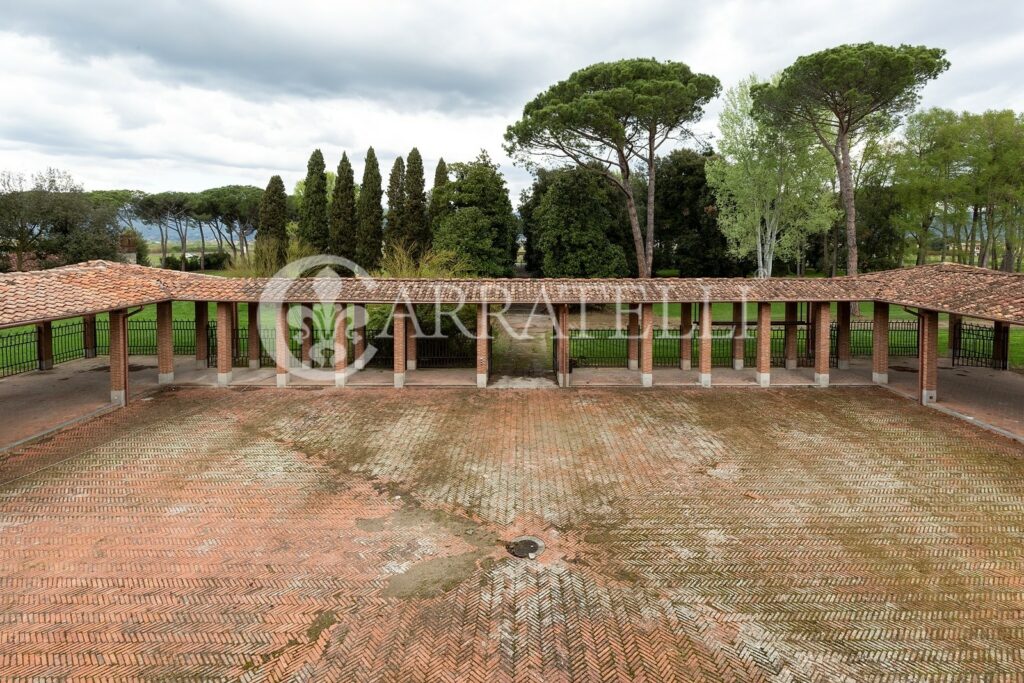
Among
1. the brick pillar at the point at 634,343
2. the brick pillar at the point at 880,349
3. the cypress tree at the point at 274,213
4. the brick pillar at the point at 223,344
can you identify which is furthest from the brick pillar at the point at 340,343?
the cypress tree at the point at 274,213

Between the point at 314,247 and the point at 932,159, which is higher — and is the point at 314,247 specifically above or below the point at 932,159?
below

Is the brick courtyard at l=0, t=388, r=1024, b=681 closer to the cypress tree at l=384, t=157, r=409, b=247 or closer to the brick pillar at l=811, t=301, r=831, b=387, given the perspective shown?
the brick pillar at l=811, t=301, r=831, b=387

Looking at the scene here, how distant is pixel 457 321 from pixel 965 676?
55.5 feet

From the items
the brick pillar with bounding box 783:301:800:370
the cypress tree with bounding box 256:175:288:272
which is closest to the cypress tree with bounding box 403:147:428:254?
the cypress tree with bounding box 256:175:288:272

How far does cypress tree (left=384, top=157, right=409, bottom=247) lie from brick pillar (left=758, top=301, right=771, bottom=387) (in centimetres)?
2805

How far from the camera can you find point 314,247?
40.8 meters

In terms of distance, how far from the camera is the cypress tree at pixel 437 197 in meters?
35.0

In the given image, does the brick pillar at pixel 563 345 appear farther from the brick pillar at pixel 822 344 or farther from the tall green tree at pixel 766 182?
the tall green tree at pixel 766 182

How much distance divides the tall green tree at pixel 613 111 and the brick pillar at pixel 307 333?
1377 cm

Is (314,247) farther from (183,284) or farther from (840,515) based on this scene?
(840,515)

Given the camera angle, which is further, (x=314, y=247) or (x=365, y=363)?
(x=314, y=247)

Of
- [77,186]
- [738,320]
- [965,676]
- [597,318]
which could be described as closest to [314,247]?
[77,186]

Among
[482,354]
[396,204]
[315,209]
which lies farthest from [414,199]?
[482,354]

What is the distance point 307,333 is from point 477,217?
1494 centimetres
